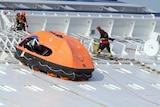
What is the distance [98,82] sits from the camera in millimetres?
11953

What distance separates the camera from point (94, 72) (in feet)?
41.8

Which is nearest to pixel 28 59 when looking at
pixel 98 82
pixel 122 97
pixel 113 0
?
pixel 98 82

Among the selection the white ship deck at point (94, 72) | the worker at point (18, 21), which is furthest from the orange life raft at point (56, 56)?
the worker at point (18, 21)

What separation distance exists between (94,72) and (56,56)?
1.42 metres

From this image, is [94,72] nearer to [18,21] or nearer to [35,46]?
[35,46]

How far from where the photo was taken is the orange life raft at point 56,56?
1151cm

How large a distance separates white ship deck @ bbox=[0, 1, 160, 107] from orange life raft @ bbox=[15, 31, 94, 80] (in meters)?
0.20

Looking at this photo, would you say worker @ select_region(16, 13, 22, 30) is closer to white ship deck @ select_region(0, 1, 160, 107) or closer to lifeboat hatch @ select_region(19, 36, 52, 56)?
white ship deck @ select_region(0, 1, 160, 107)

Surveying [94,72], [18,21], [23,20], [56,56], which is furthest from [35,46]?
[23,20]

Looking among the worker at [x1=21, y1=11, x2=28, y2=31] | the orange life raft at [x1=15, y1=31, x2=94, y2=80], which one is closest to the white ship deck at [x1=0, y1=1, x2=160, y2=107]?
the orange life raft at [x1=15, y1=31, x2=94, y2=80]

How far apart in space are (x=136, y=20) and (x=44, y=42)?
6.56 m

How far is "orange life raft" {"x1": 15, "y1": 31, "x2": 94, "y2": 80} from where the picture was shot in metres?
11.5

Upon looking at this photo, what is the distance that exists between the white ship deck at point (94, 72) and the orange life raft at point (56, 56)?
20 centimetres

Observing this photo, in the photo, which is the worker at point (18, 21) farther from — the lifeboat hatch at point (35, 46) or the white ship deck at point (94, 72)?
the lifeboat hatch at point (35, 46)
